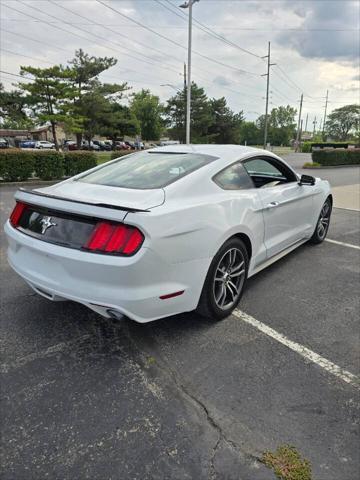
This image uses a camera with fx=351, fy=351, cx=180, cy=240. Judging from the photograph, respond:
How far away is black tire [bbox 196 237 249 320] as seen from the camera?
2738 mm

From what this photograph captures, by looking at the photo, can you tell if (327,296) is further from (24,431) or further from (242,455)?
(24,431)

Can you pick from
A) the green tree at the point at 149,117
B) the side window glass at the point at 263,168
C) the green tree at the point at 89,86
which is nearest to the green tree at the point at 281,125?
the green tree at the point at 149,117

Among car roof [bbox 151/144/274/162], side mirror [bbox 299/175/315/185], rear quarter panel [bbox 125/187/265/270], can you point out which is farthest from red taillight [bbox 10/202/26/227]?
side mirror [bbox 299/175/315/185]

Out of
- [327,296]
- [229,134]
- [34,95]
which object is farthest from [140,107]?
[327,296]

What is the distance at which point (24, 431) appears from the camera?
1.87 m

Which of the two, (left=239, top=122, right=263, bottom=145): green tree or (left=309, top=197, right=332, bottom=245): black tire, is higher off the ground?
(left=239, top=122, right=263, bottom=145): green tree

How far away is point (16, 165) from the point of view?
11.9m

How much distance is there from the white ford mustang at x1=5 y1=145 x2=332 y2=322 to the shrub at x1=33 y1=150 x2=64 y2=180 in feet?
32.5

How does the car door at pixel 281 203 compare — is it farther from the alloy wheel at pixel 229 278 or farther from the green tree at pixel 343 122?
the green tree at pixel 343 122

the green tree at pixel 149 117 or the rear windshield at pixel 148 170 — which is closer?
the rear windshield at pixel 148 170

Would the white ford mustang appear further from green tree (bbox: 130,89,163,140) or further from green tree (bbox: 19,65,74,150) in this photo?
green tree (bbox: 130,89,163,140)

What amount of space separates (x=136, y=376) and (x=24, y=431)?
27.9 inches

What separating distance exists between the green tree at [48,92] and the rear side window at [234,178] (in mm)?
27027

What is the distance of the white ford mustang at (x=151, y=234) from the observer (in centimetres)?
221
